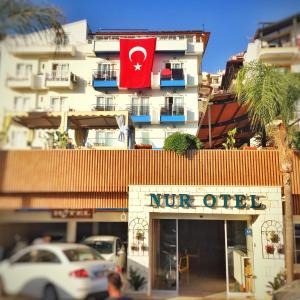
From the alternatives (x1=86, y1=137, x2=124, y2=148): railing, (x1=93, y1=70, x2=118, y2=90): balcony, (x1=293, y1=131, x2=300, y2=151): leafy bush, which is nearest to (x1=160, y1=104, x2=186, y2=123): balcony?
(x1=93, y1=70, x2=118, y2=90): balcony

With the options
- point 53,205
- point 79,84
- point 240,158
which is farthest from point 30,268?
point 240,158

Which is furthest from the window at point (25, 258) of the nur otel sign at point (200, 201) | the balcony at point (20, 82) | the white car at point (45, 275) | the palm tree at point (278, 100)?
the nur otel sign at point (200, 201)

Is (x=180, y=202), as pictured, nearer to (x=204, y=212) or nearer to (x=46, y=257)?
(x=204, y=212)

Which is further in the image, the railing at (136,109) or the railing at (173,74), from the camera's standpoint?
the railing at (173,74)

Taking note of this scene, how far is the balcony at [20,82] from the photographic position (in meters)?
1.89

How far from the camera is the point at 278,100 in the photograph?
11.4 feet

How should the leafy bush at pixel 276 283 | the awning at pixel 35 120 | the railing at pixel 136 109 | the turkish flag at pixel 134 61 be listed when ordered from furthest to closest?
1. the railing at pixel 136 109
2. the turkish flag at pixel 134 61
3. the leafy bush at pixel 276 283
4. the awning at pixel 35 120

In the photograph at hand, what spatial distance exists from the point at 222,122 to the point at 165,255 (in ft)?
13.0

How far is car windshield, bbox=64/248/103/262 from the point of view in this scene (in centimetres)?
180

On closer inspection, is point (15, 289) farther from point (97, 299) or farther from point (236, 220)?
point (236, 220)

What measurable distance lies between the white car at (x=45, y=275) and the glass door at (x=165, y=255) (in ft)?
13.8

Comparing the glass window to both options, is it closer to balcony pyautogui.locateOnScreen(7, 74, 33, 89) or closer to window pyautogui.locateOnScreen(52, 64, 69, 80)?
balcony pyautogui.locateOnScreen(7, 74, 33, 89)

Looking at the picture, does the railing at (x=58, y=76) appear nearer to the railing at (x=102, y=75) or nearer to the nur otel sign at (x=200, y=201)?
the railing at (x=102, y=75)

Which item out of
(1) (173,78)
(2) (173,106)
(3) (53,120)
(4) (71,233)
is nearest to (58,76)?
(3) (53,120)
